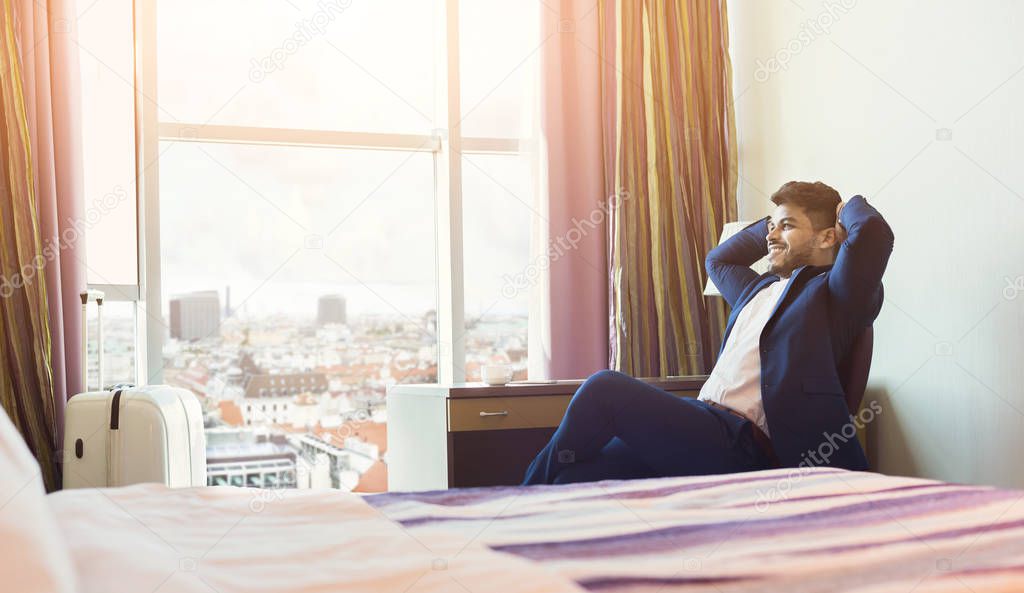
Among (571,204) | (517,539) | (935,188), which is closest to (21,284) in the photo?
(571,204)

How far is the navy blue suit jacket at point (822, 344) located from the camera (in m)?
2.28

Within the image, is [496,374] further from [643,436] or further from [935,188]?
[935,188]

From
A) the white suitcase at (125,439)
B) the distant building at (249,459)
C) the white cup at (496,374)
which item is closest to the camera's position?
the white suitcase at (125,439)

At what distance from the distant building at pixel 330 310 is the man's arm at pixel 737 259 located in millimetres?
1487

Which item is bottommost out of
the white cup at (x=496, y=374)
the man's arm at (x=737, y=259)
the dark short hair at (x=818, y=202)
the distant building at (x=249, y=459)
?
the distant building at (x=249, y=459)

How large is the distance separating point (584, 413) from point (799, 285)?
684 millimetres

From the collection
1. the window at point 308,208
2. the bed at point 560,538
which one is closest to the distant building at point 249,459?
the window at point 308,208

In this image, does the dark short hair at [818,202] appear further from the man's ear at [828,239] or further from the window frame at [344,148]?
the window frame at [344,148]

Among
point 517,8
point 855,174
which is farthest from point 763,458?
point 517,8

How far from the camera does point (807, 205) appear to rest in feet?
8.61

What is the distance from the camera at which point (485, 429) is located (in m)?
2.89

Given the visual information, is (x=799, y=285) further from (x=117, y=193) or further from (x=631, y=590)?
(x=117, y=193)

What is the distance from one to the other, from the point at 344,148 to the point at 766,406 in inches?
84.2

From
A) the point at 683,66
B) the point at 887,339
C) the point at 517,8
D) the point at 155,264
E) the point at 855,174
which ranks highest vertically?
the point at 517,8
